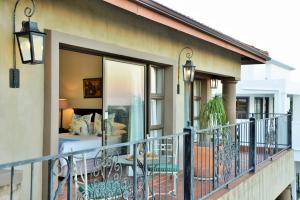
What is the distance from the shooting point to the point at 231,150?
5781 mm

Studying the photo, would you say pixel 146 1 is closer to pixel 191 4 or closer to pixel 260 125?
pixel 260 125

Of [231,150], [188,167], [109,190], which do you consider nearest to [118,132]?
[231,150]

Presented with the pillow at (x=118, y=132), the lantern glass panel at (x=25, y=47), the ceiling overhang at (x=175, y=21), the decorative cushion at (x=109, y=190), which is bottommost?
the decorative cushion at (x=109, y=190)

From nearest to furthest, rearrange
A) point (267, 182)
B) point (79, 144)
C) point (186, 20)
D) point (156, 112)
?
point (186, 20) → point (79, 144) → point (156, 112) → point (267, 182)

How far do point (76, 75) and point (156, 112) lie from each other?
2.59m

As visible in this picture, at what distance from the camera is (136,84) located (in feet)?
22.0

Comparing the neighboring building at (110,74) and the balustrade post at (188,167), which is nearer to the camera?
the neighboring building at (110,74)

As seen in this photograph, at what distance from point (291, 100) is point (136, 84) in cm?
1482

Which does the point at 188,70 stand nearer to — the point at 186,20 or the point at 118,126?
the point at 186,20

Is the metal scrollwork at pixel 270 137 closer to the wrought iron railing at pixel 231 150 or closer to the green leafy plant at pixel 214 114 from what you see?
the wrought iron railing at pixel 231 150

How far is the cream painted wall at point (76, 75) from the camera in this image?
8188 millimetres

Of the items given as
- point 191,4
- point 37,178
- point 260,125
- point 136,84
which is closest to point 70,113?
point 136,84

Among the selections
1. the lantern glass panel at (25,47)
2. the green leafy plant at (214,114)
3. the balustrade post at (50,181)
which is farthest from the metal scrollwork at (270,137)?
the balustrade post at (50,181)

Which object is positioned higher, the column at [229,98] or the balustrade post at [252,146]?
the column at [229,98]
